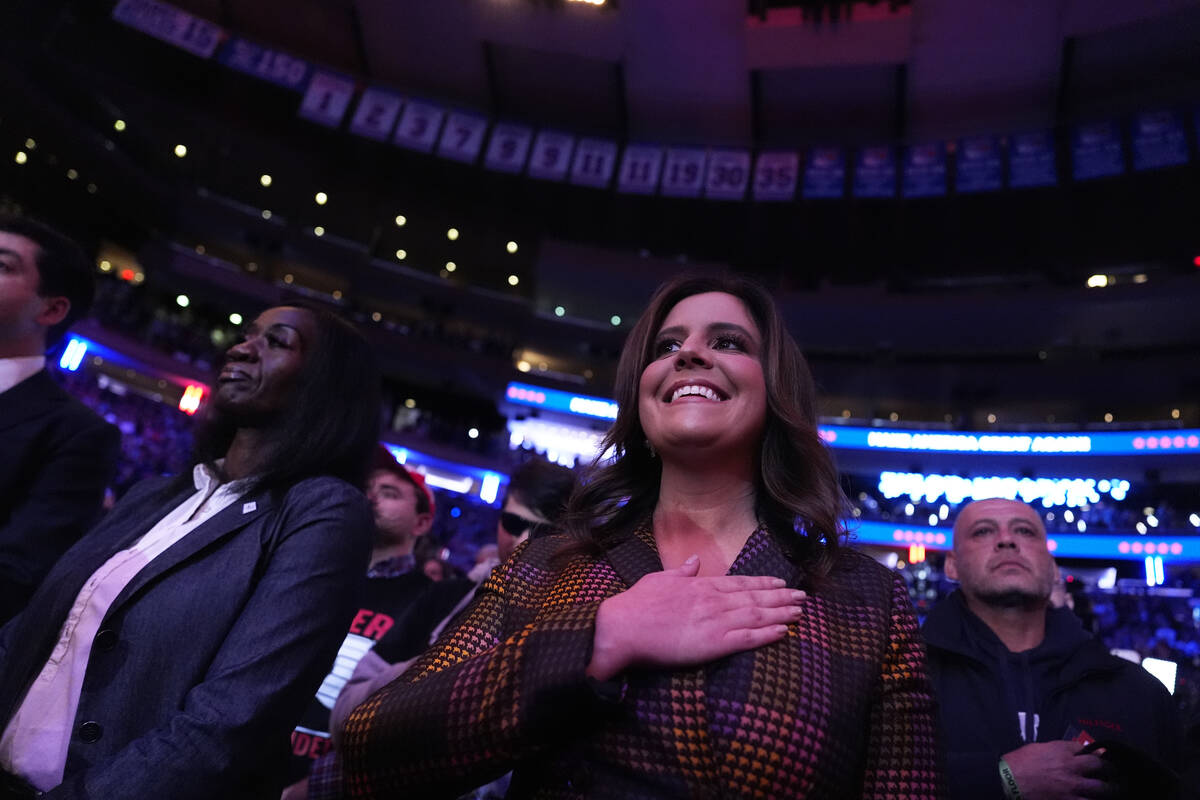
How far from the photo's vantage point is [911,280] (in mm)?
20453

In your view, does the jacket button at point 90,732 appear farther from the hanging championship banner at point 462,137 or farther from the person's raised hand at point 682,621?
the hanging championship banner at point 462,137

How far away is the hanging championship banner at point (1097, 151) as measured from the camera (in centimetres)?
1516

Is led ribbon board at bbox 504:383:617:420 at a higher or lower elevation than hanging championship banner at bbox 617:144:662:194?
lower

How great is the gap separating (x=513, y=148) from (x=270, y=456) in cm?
1693

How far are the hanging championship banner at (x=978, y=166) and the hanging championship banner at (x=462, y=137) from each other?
424 inches

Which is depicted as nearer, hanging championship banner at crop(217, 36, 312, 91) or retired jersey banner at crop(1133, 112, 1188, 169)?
retired jersey banner at crop(1133, 112, 1188, 169)

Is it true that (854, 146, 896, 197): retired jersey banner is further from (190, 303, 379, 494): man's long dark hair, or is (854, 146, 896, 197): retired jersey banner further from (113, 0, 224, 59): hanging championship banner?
(190, 303, 379, 494): man's long dark hair

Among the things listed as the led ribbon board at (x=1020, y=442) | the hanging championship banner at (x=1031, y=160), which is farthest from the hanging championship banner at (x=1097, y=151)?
the led ribbon board at (x=1020, y=442)

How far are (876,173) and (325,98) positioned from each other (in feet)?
41.1

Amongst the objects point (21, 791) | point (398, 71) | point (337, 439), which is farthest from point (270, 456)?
point (398, 71)

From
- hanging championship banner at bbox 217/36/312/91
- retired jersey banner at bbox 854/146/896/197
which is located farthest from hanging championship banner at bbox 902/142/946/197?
hanging championship banner at bbox 217/36/312/91

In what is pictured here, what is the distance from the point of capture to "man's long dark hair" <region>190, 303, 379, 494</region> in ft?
5.95

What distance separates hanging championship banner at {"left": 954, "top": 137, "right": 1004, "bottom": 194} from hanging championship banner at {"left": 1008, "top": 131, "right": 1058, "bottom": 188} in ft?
0.75

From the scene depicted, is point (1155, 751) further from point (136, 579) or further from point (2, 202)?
point (2, 202)
